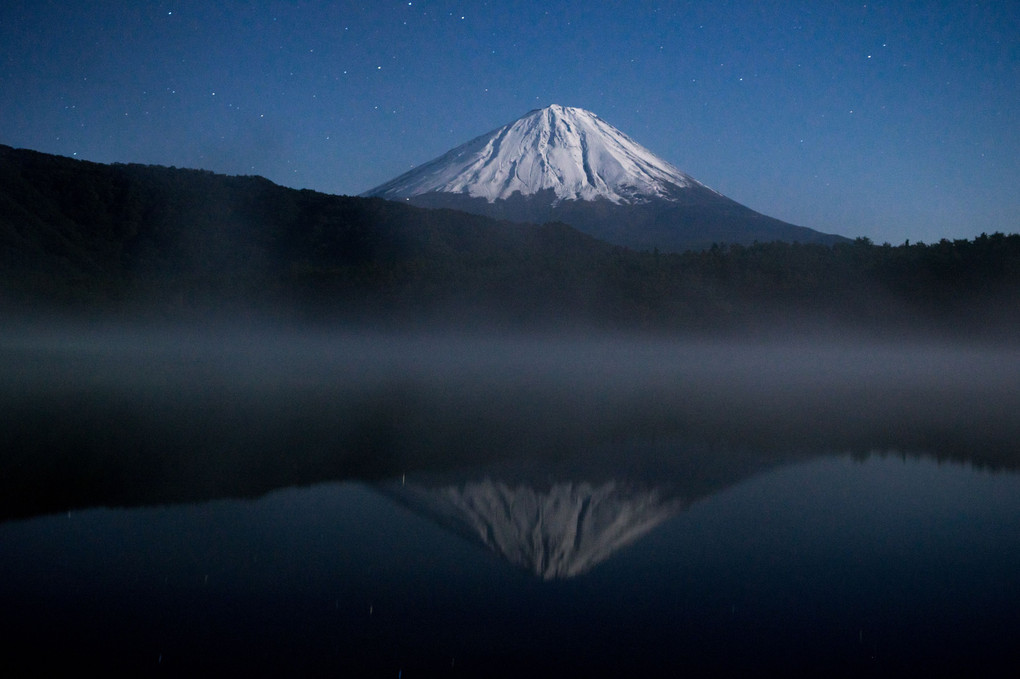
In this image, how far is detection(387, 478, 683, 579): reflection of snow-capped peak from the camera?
13.1 feet

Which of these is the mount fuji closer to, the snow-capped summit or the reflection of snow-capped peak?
the snow-capped summit

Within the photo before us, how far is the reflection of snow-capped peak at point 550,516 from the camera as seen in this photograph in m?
4.00

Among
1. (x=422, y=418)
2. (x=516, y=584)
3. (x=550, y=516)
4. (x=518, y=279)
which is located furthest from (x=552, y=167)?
(x=516, y=584)

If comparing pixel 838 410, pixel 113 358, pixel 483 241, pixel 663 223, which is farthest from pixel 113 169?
pixel 838 410

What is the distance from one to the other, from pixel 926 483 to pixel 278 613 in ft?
17.0

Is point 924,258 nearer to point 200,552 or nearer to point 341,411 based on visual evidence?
point 341,411

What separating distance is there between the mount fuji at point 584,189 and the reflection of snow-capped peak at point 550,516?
70572 millimetres

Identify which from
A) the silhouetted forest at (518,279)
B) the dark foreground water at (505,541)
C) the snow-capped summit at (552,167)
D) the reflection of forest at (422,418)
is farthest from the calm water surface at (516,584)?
the snow-capped summit at (552,167)

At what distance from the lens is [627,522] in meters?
4.59

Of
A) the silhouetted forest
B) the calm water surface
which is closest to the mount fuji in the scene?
the silhouetted forest

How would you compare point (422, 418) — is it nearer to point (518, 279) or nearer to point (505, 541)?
point (505, 541)

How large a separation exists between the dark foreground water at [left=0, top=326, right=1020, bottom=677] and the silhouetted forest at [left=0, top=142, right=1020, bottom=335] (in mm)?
22592

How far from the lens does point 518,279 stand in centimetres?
3538

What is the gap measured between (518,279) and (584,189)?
168ft
